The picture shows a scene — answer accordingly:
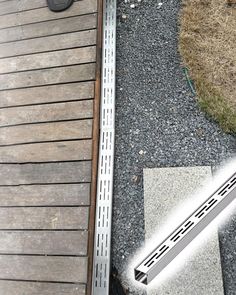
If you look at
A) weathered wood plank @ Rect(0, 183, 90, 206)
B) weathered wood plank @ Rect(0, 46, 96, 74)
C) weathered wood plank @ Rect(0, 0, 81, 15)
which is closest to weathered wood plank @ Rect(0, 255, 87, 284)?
weathered wood plank @ Rect(0, 183, 90, 206)

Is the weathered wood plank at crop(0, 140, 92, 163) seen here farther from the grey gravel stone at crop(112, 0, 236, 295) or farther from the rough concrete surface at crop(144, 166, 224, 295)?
the rough concrete surface at crop(144, 166, 224, 295)

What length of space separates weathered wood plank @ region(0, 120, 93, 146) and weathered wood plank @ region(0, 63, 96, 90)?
259mm

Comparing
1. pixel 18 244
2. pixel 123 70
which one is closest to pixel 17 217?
pixel 18 244

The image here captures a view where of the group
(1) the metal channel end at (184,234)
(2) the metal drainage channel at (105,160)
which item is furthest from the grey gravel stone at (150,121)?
(1) the metal channel end at (184,234)

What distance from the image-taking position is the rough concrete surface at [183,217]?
5.49 ft

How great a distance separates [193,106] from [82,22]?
0.83 metres

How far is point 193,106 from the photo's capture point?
2.00 m

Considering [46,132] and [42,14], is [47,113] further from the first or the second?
[42,14]

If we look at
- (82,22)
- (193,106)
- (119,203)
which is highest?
(82,22)

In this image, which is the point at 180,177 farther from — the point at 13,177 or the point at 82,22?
the point at 82,22

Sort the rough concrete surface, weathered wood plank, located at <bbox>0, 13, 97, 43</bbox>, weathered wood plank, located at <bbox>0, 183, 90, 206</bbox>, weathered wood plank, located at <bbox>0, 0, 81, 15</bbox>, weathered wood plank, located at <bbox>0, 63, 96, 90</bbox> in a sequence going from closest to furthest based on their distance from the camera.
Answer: the rough concrete surface → weathered wood plank, located at <bbox>0, 183, 90, 206</bbox> → weathered wood plank, located at <bbox>0, 63, 96, 90</bbox> → weathered wood plank, located at <bbox>0, 13, 97, 43</bbox> → weathered wood plank, located at <bbox>0, 0, 81, 15</bbox>

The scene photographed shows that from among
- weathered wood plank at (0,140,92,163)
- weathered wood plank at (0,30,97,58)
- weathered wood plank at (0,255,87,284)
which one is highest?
weathered wood plank at (0,30,97,58)

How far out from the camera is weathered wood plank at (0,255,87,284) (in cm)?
178

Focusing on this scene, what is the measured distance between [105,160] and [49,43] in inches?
32.2
